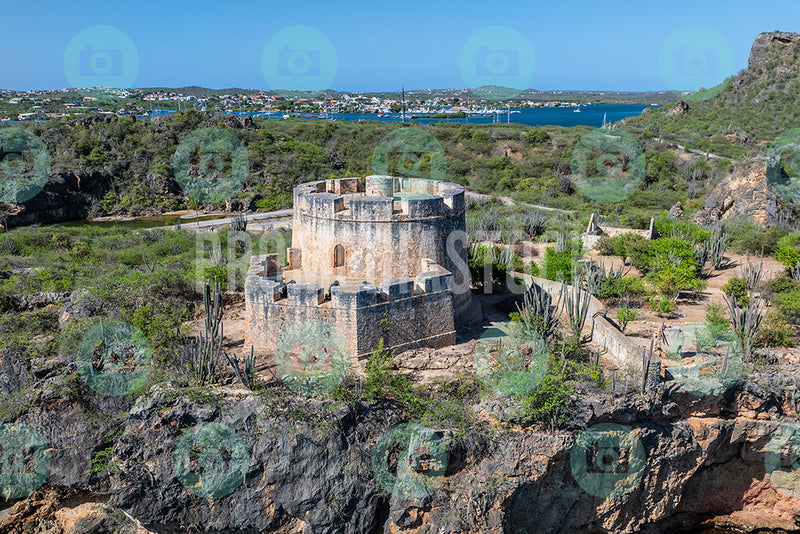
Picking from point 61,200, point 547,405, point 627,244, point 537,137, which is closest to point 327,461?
point 547,405

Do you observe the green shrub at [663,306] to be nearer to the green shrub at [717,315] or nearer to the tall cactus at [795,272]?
the green shrub at [717,315]

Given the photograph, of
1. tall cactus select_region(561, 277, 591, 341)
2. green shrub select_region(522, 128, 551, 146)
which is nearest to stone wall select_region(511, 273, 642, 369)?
tall cactus select_region(561, 277, 591, 341)

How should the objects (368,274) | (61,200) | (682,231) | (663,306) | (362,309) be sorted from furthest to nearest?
(61,200)
(682,231)
(663,306)
(368,274)
(362,309)

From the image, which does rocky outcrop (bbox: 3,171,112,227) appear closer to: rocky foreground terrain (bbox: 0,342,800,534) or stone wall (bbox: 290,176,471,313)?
rocky foreground terrain (bbox: 0,342,800,534)

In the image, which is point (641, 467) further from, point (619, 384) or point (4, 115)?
point (4, 115)

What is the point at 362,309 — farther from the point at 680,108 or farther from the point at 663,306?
the point at 680,108


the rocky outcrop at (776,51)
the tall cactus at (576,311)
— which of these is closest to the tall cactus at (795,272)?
the tall cactus at (576,311)
